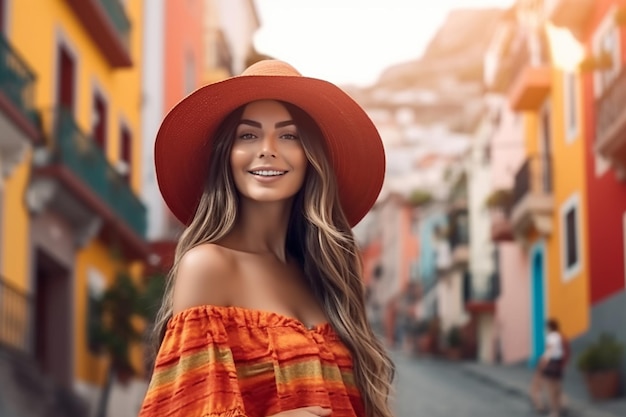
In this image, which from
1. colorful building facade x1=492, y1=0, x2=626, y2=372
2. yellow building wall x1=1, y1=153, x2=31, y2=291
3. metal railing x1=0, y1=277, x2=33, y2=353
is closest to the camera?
metal railing x1=0, y1=277, x2=33, y2=353

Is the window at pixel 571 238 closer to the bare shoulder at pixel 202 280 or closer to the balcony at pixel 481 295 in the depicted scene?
the balcony at pixel 481 295

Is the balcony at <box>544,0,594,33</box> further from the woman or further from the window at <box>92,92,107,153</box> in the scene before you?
the woman

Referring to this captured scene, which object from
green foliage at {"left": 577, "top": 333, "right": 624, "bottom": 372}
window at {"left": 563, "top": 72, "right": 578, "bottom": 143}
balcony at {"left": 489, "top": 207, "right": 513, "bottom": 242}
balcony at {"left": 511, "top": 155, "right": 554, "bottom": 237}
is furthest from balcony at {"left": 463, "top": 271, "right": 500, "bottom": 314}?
green foliage at {"left": 577, "top": 333, "right": 624, "bottom": 372}

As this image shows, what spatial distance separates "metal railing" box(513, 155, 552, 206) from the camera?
2998 centimetres

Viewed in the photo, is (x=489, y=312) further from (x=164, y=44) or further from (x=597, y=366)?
(x=597, y=366)

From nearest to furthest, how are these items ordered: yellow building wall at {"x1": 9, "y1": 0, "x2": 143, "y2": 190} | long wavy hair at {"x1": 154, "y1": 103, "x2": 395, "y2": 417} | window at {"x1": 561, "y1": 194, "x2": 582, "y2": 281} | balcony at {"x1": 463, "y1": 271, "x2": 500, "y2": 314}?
1. long wavy hair at {"x1": 154, "y1": 103, "x2": 395, "y2": 417}
2. yellow building wall at {"x1": 9, "y1": 0, "x2": 143, "y2": 190}
3. window at {"x1": 561, "y1": 194, "x2": 582, "y2": 281}
4. balcony at {"x1": 463, "y1": 271, "x2": 500, "y2": 314}

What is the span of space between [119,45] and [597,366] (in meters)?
9.87

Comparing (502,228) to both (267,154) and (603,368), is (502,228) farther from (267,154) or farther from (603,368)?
(267,154)

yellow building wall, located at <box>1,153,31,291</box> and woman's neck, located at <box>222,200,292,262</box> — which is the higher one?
yellow building wall, located at <box>1,153,31,291</box>

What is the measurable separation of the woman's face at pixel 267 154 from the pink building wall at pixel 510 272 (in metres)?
30.3

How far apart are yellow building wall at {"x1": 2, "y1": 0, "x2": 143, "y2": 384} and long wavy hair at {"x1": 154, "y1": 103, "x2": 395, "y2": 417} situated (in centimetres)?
1546

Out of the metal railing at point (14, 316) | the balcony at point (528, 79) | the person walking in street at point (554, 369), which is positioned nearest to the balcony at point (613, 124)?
the person walking in street at point (554, 369)

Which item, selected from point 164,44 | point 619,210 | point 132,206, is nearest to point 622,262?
point 619,210

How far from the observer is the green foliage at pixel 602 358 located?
1994 cm
